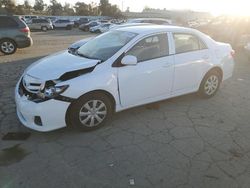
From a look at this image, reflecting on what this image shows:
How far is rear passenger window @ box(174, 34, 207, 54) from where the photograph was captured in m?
5.34

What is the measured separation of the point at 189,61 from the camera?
5441mm

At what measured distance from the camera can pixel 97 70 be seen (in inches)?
173

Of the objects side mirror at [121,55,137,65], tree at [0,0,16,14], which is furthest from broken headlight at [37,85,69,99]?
tree at [0,0,16,14]

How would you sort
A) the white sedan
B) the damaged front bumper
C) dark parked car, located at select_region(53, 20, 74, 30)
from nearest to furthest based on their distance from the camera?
the damaged front bumper < the white sedan < dark parked car, located at select_region(53, 20, 74, 30)

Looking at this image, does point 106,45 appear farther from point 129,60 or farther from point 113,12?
point 113,12

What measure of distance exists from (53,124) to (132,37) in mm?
2010

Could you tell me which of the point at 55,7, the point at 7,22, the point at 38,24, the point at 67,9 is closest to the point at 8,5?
the point at 55,7

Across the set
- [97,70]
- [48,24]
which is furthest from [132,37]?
[48,24]

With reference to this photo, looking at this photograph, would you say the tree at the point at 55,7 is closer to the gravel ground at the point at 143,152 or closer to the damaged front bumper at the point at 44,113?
the gravel ground at the point at 143,152

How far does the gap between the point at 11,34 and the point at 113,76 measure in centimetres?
899

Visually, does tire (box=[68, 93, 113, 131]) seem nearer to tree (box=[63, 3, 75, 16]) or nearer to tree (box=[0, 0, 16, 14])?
tree (box=[0, 0, 16, 14])

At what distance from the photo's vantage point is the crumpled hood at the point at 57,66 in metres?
4.30

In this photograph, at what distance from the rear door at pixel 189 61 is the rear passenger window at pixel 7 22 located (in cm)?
894

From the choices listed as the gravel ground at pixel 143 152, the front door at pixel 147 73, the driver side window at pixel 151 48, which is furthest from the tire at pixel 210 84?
the driver side window at pixel 151 48
